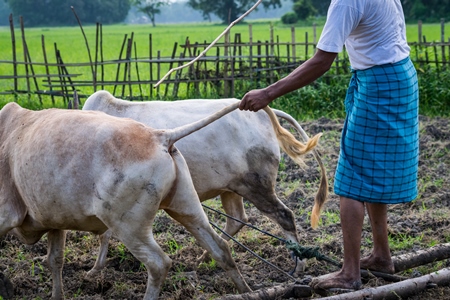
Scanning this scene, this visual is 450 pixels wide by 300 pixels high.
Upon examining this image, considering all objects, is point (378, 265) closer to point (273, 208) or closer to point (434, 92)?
point (273, 208)

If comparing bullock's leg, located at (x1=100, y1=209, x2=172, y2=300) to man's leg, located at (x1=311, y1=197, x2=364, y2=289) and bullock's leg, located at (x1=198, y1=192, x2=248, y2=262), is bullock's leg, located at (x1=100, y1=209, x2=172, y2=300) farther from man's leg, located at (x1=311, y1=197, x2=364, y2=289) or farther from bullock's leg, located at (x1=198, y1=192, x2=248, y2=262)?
bullock's leg, located at (x1=198, y1=192, x2=248, y2=262)

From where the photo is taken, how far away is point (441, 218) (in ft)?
19.9

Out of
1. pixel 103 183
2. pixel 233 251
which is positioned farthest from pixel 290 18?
pixel 103 183

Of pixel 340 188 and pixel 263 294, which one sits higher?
pixel 340 188

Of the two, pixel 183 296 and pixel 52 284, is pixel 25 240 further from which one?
pixel 183 296

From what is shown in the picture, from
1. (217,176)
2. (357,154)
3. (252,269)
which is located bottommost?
(252,269)

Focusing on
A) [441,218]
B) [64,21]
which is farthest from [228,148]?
[64,21]

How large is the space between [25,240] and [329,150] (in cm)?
501

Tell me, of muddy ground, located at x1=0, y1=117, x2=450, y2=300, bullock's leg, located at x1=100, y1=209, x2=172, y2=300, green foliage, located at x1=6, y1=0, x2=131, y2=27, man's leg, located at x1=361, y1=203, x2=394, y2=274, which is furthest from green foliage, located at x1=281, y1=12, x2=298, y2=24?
bullock's leg, located at x1=100, y1=209, x2=172, y2=300

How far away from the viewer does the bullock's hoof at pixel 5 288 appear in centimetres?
450

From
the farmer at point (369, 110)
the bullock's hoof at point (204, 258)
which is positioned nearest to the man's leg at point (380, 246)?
the farmer at point (369, 110)

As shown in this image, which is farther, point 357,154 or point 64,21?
point 64,21

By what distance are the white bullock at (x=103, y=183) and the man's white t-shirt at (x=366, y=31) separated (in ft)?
2.58

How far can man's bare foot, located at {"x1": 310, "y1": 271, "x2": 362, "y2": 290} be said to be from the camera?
409 centimetres
